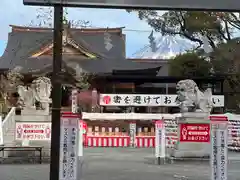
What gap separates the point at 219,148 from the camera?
8594mm

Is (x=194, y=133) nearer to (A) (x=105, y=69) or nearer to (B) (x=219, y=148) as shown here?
(B) (x=219, y=148)

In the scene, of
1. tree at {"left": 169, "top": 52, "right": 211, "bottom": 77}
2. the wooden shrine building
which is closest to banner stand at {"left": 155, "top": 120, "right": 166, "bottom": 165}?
the wooden shrine building

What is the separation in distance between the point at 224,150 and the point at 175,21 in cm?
2559

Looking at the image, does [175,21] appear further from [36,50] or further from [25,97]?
[25,97]

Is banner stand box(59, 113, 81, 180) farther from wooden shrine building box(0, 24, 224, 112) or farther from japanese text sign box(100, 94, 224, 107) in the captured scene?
wooden shrine building box(0, 24, 224, 112)

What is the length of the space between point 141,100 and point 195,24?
21.6ft

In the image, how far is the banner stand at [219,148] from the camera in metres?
8.49

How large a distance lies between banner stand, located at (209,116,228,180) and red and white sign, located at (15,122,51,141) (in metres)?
8.26

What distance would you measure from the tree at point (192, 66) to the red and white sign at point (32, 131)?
1915 cm

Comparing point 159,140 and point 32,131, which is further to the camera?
point 32,131

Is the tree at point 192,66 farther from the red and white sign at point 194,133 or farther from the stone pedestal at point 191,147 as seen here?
the red and white sign at point 194,133

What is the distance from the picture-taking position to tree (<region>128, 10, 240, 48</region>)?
1204 inches

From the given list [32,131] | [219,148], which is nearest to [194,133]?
[32,131]

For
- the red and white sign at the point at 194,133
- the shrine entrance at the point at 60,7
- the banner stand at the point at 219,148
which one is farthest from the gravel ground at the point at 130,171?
the shrine entrance at the point at 60,7
